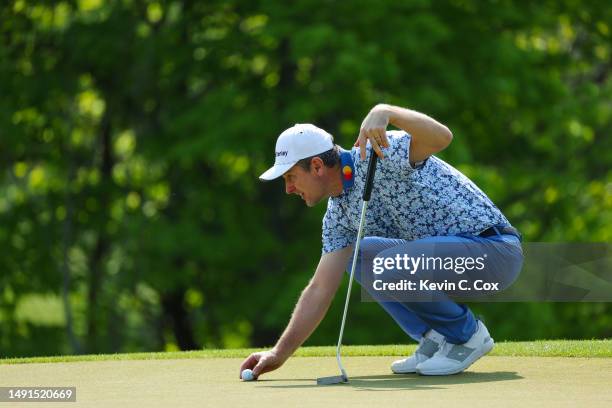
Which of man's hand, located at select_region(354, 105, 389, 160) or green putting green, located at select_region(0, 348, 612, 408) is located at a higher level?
man's hand, located at select_region(354, 105, 389, 160)

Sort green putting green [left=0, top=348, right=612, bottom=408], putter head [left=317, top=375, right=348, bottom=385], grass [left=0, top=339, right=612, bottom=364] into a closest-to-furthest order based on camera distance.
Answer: green putting green [left=0, top=348, right=612, bottom=408], putter head [left=317, top=375, right=348, bottom=385], grass [left=0, top=339, right=612, bottom=364]

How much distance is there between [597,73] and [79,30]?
831 centimetres

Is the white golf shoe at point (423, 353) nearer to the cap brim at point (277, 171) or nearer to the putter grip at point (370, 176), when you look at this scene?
the putter grip at point (370, 176)

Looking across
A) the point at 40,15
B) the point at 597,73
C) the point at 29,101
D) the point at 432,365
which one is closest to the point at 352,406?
the point at 432,365

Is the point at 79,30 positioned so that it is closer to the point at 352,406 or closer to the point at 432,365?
the point at 432,365

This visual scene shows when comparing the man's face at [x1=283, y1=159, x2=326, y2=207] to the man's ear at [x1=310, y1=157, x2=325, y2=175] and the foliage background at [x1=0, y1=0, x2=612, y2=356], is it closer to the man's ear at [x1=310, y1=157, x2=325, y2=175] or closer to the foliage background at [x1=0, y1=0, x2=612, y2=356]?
the man's ear at [x1=310, y1=157, x2=325, y2=175]

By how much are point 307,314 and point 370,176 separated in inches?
28.1

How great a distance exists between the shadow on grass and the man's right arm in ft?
0.32

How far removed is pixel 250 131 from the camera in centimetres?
1514

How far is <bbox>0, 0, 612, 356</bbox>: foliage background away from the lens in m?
15.2

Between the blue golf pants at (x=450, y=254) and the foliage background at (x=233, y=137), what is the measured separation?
8.59 metres

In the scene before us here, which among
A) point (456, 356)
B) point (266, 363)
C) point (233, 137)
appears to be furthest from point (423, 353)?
point (233, 137)

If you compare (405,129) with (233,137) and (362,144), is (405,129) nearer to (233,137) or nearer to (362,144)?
(362,144)

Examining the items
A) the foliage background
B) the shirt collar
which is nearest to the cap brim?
the shirt collar
